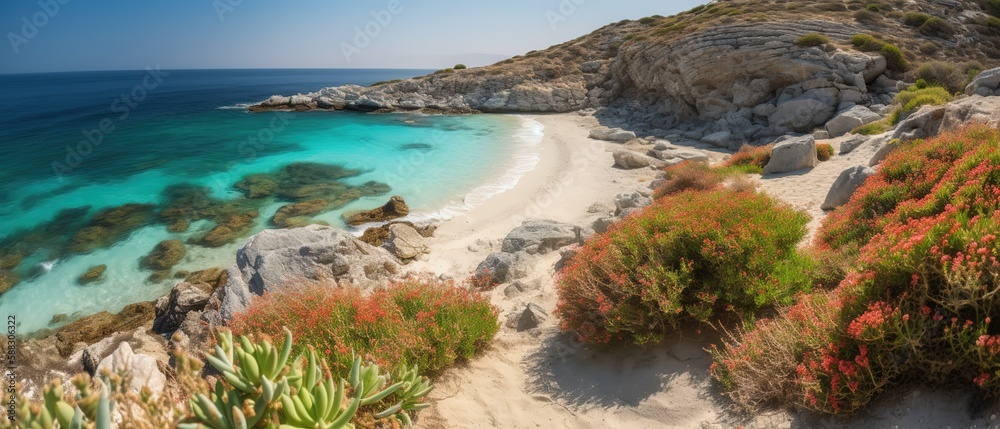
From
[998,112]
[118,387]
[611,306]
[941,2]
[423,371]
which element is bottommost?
[423,371]

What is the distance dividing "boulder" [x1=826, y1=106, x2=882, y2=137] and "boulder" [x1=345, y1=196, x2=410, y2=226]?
19.7 metres

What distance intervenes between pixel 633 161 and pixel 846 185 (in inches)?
474

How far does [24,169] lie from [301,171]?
18639mm

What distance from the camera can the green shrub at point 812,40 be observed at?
27.0 m

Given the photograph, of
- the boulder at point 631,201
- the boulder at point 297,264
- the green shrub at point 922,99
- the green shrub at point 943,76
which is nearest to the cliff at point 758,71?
the green shrub at point 943,76

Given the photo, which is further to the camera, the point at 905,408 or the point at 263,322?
the point at 263,322

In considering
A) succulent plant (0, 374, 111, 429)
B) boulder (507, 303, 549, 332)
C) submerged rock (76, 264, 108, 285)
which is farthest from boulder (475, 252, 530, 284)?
submerged rock (76, 264, 108, 285)

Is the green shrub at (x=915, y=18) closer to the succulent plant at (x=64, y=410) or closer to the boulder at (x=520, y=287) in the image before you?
the boulder at (x=520, y=287)

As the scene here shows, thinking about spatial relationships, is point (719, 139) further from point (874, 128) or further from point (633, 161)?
point (874, 128)

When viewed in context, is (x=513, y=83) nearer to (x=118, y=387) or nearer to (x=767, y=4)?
(x=767, y=4)

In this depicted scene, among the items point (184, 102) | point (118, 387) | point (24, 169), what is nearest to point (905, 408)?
point (118, 387)

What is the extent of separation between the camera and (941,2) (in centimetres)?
3734

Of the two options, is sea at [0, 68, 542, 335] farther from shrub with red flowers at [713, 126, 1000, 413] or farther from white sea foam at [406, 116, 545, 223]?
shrub with red flowers at [713, 126, 1000, 413]

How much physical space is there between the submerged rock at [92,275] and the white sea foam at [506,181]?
33.4ft
